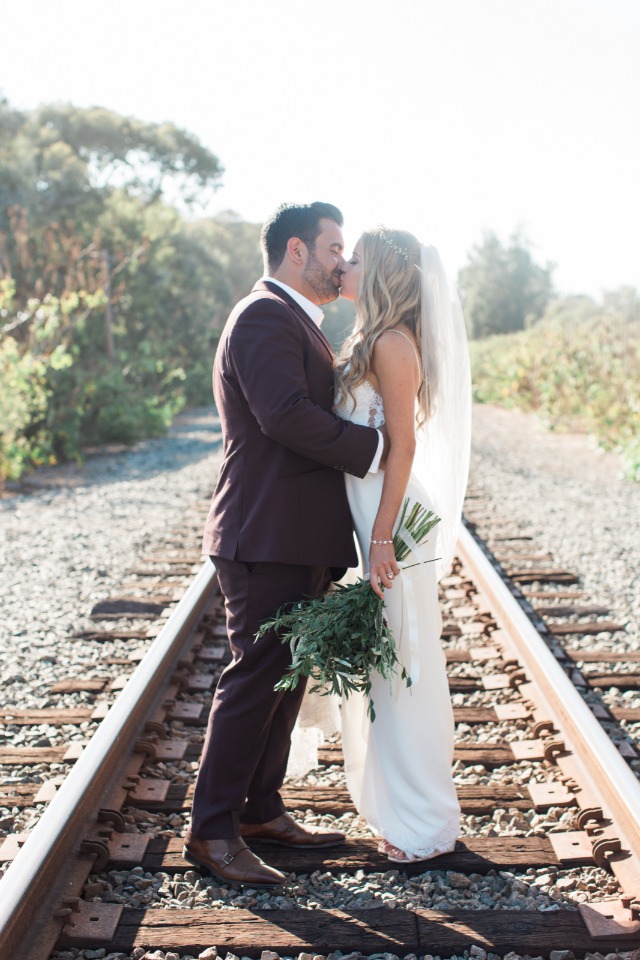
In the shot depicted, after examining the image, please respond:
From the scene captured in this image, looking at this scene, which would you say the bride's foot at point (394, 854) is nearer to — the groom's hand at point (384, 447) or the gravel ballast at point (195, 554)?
the gravel ballast at point (195, 554)

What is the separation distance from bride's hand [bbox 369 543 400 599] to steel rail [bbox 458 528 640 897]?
95 cm

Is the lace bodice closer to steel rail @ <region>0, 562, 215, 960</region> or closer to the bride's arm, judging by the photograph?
the bride's arm

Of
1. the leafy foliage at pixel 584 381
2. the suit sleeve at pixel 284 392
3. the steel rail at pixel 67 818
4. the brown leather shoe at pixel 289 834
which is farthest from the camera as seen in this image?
the leafy foliage at pixel 584 381

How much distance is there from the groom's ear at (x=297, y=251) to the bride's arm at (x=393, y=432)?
13.7 inches

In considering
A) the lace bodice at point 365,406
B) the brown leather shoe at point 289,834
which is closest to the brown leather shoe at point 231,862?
the brown leather shoe at point 289,834

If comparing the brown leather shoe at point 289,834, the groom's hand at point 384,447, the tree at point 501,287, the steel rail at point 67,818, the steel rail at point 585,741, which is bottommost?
the brown leather shoe at point 289,834

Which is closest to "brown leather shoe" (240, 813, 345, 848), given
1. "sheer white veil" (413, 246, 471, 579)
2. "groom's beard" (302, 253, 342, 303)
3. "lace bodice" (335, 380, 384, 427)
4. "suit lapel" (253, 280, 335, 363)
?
"sheer white veil" (413, 246, 471, 579)

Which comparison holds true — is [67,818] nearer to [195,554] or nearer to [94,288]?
[195,554]

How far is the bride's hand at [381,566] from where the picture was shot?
2.89 m

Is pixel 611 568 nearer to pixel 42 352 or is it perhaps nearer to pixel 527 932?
pixel 527 932

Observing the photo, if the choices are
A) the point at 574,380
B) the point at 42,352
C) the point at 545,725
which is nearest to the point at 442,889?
the point at 545,725

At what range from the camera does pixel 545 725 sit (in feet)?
12.1

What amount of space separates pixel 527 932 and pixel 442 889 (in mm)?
322

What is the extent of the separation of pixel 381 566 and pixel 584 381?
48.2ft
